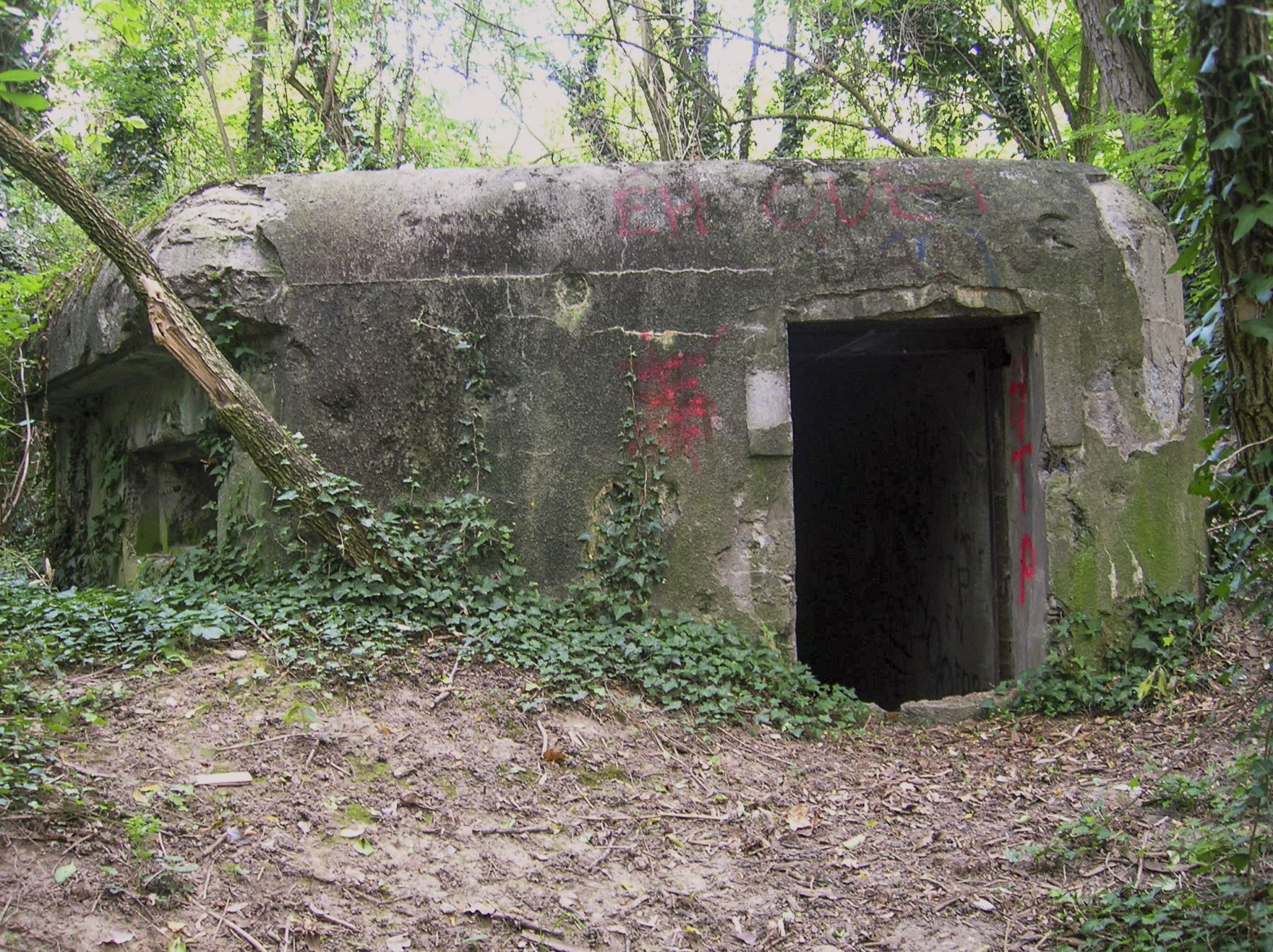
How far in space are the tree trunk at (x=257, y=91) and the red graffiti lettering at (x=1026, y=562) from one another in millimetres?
8461

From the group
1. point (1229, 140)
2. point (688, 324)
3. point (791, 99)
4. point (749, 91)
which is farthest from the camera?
point (749, 91)

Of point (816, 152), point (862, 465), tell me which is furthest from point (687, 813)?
point (816, 152)

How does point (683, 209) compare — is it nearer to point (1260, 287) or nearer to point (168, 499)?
point (1260, 287)

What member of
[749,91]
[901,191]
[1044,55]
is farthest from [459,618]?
[749,91]

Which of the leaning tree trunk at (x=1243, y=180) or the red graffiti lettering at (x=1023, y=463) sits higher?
the leaning tree trunk at (x=1243, y=180)

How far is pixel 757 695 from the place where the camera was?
4.60 m

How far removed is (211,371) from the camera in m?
4.42

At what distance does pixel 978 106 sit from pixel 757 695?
25.2ft

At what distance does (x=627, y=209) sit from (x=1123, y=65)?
4.31 m

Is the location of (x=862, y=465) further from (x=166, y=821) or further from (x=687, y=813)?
(x=166, y=821)

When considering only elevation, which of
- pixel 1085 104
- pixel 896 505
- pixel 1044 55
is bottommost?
pixel 896 505

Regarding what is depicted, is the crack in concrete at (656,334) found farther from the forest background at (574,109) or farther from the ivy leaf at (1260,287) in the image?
the ivy leaf at (1260,287)

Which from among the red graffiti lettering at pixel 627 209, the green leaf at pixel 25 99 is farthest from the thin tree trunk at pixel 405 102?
the green leaf at pixel 25 99

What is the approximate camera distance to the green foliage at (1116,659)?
4.73m
